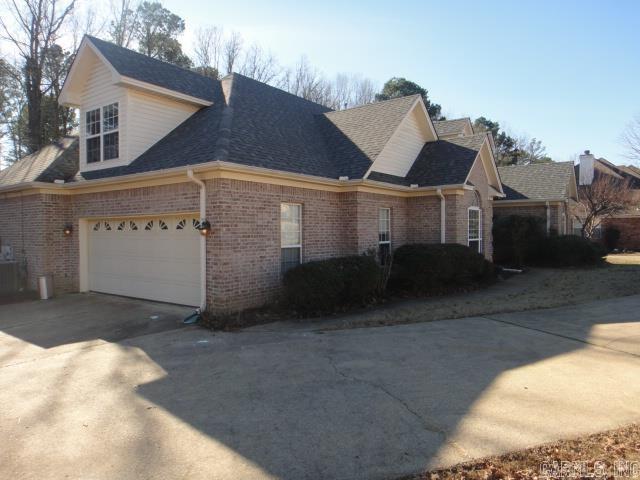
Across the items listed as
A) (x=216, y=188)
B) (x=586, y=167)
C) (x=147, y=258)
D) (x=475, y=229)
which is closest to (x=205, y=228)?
(x=216, y=188)

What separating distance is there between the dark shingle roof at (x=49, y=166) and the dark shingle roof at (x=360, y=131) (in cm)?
825

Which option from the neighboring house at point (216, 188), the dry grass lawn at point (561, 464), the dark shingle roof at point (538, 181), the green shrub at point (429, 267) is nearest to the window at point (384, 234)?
the neighboring house at point (216, 188)

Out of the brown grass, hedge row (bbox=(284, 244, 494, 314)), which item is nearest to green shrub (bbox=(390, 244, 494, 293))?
hedge row (bbox=(284, 244, 494, 314))

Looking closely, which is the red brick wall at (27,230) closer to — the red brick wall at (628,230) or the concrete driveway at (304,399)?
the concrete driveway at (304,399)

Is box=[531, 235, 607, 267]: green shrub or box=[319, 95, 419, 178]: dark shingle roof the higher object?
box=[319, 95, 419, 178]: dark shingle roof

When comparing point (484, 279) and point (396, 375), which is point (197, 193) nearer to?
point (396, 375)

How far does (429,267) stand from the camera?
13.0m

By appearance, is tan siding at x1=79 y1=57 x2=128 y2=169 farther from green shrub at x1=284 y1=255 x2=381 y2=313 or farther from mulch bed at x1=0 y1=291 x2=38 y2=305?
green shrub at x1=284 y1=255 x2=381 y2=313

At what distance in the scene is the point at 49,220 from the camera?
43.1ft

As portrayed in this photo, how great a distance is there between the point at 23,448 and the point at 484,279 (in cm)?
1423

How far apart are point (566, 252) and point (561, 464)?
1944 centimetres

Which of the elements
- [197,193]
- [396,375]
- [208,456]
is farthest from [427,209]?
[208,456]

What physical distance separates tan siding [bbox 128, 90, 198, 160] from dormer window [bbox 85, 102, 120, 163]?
65 centimetres

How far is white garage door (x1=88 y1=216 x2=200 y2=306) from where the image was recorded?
1082 cm
